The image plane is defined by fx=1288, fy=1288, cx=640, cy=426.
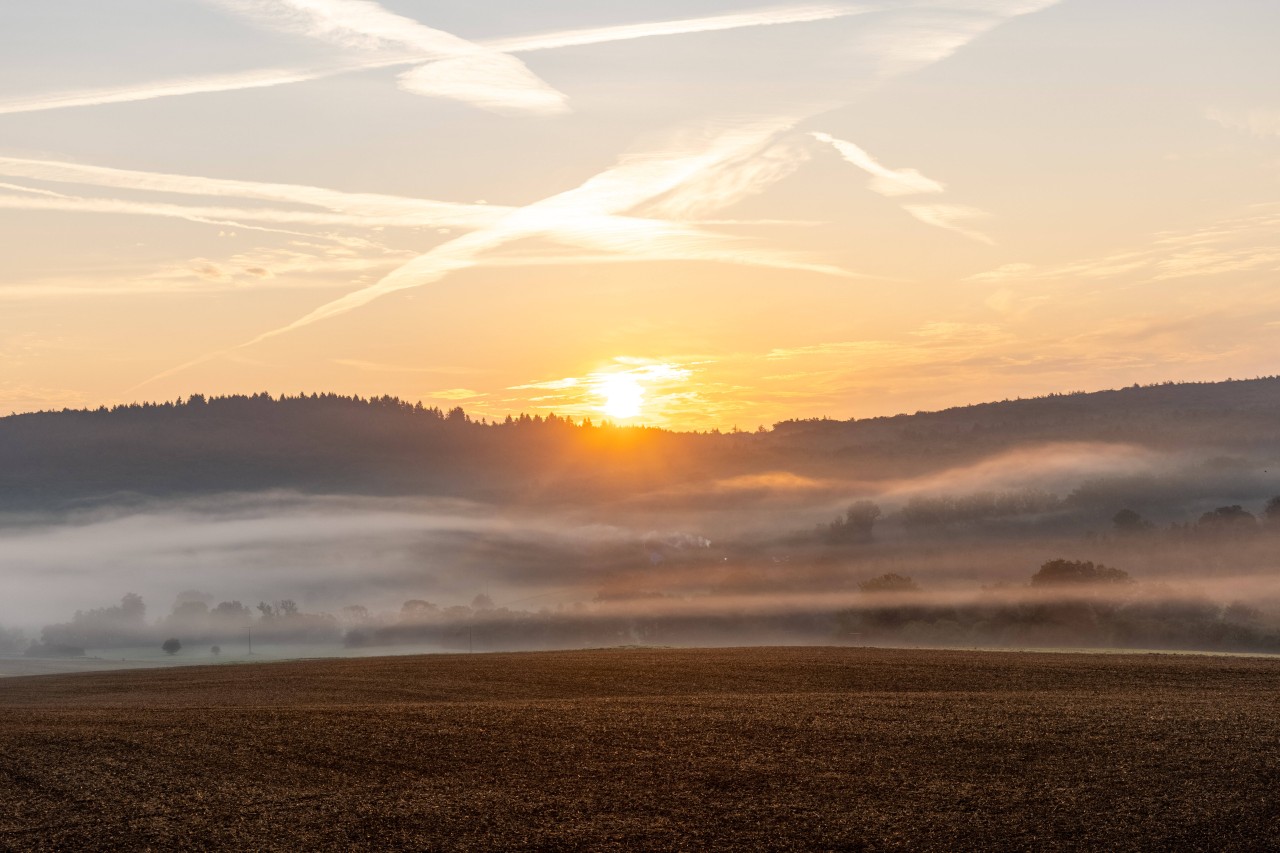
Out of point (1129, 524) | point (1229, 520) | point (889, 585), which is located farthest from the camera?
point (1129, 524)

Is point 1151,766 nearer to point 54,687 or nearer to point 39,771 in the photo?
point 39,771

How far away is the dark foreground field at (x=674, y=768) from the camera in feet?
82.7

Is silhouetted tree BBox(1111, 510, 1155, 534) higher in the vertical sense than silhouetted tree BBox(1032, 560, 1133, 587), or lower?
higher

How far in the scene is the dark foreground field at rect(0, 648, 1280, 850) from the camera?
2522 cm

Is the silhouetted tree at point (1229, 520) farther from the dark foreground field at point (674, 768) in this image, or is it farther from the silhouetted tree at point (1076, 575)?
the dark foreground field at point (674, 768)

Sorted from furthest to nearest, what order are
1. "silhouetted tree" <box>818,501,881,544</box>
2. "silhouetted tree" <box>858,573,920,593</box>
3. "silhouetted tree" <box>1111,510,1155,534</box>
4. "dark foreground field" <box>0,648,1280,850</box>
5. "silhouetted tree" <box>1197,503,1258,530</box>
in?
"silhouetted tree" <box>818,501,881,544</box>, "silhouetted tree" <box>1111,510,1155,534</box>, "silhouetted tree" <box>1197,503,1258,530</box>, "silhouetted tree" <box>858,573,920,593</box>, "dark foreground field" <box>0,648,1280,850</box>

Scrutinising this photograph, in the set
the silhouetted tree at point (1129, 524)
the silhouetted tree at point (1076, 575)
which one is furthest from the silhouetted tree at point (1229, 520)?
the silhouetted tree at point (1076, 575)

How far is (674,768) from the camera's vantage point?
30.8 meters

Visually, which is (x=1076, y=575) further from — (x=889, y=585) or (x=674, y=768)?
(x=674, y=768)

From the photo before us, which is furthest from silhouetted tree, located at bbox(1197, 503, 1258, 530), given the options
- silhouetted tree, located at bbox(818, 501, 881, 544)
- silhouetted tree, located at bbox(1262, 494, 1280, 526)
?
silhouetted tree, located at bbox(818, 501, 881, 544)

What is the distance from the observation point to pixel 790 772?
98.6ft

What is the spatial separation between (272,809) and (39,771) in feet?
28.2

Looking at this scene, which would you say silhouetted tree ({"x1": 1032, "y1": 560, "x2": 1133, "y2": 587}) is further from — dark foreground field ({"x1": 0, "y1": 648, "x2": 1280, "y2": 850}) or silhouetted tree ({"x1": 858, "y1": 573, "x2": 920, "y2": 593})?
dark foreground field ({"x1": 0, "y1": 648, "x2": 1280, "y2": 850})

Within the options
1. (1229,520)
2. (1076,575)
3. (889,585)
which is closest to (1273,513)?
(1229,520)
